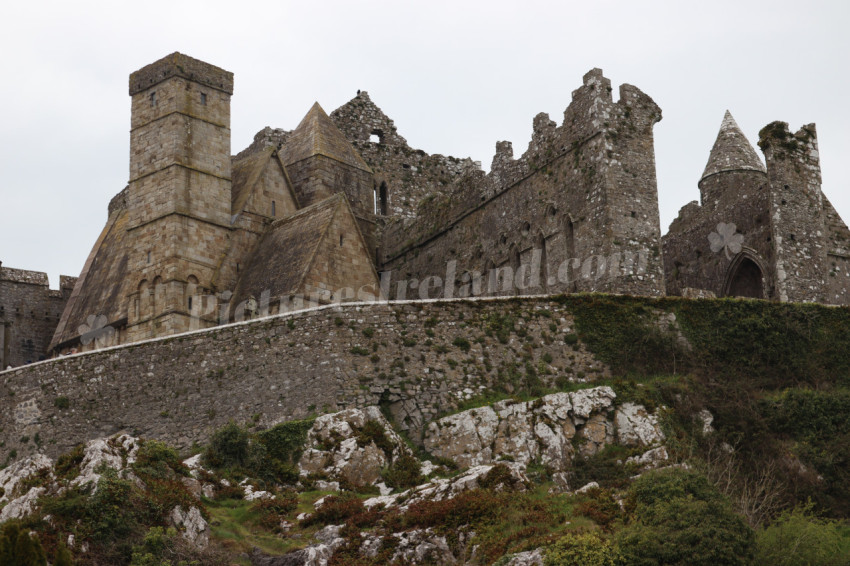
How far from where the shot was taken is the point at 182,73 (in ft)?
165

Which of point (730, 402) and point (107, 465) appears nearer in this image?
point (107, 465)

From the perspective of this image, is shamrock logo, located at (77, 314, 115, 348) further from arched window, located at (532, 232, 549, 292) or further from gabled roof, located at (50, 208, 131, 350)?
arched window, located at (532, 232, 549, 292)

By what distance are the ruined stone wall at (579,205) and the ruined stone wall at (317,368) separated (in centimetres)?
336

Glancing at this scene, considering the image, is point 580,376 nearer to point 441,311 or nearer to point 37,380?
point 441,311

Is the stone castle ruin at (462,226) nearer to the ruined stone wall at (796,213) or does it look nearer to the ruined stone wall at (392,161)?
the ruined stone wall at (796,213)

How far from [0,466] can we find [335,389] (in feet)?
38.2

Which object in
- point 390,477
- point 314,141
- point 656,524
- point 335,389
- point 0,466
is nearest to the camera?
point 656,524

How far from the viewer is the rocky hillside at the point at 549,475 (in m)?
31.5

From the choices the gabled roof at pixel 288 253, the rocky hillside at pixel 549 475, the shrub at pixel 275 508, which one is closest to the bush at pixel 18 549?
the rocky hillside at pixel 549 475

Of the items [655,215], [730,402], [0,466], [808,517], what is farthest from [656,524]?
[0,466]

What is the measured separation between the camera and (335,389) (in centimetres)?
4025

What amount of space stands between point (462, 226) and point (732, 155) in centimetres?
1020

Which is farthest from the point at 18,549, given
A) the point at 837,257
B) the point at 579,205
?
the point at 837,257

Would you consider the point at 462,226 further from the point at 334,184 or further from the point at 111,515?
the point at 111,515
